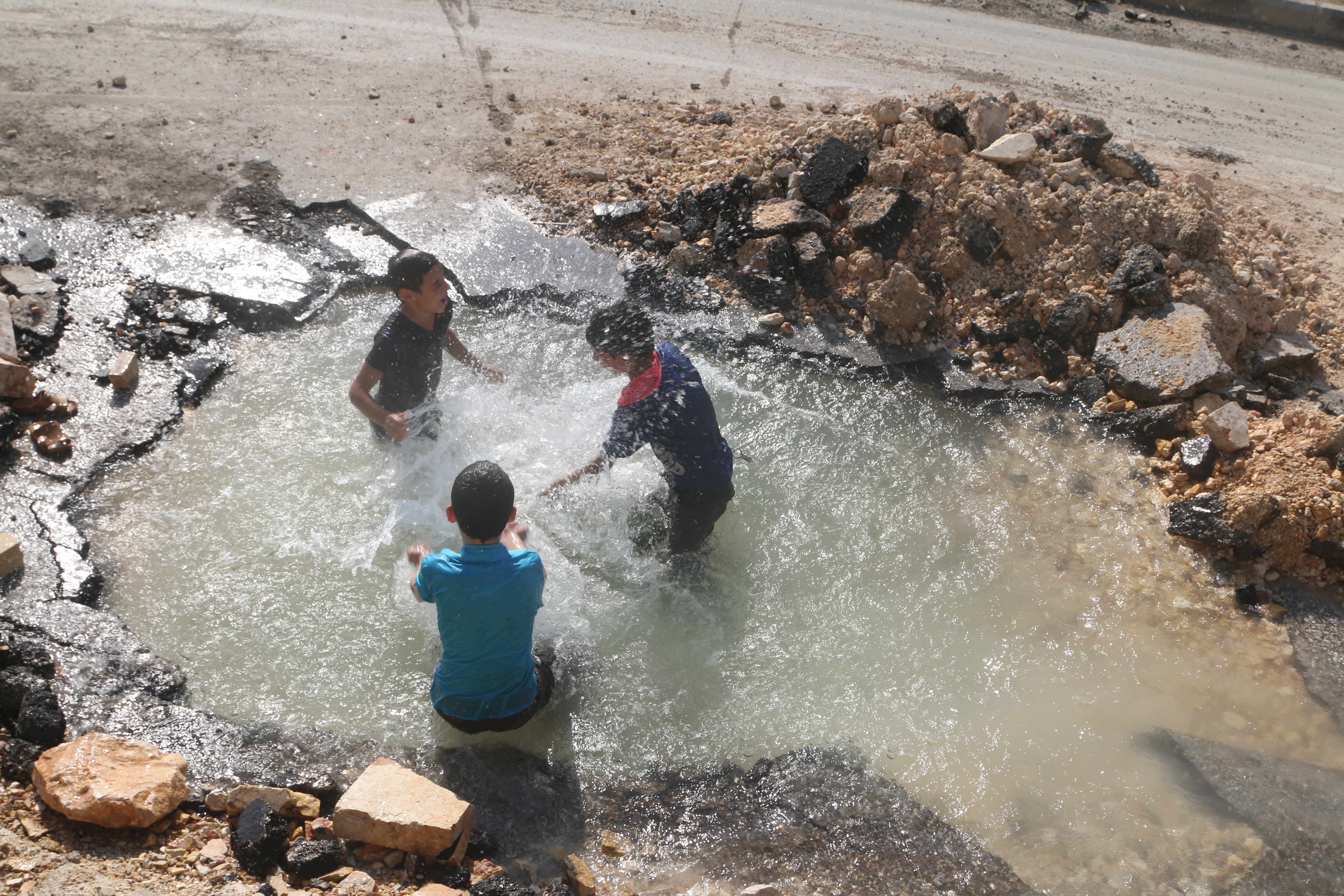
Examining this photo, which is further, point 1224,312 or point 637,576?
point 1224,312

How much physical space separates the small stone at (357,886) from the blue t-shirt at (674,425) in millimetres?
2065

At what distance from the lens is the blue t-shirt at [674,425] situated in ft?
12.2

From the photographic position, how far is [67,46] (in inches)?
312

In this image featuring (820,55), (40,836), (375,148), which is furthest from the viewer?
(820,55)

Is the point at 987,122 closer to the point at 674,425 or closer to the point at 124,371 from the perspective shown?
the point at 674,425

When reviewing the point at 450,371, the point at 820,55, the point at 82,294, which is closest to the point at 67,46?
the point at 82,294

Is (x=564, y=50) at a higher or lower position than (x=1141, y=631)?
higher

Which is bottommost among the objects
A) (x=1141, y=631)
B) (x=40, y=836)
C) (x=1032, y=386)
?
(x=40, y=836)

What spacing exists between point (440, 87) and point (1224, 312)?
298 inches

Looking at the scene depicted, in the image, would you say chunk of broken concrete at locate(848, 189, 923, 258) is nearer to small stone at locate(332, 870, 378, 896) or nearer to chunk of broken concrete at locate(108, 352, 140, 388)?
chunk of broken concrete at locate(108, 352, 140, 388)

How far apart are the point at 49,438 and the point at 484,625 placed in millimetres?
3204

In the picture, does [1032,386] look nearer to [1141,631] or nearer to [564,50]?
[1141,631]

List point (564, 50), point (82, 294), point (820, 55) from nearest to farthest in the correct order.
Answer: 1. point (82, 294)
2. point (564, 50)
3. point (820, 55)

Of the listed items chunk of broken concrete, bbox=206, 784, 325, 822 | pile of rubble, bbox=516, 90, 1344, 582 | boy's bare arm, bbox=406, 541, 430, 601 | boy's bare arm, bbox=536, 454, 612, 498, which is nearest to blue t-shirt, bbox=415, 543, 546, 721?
boy's bare arm, bbox=406, 541, 430, 601
